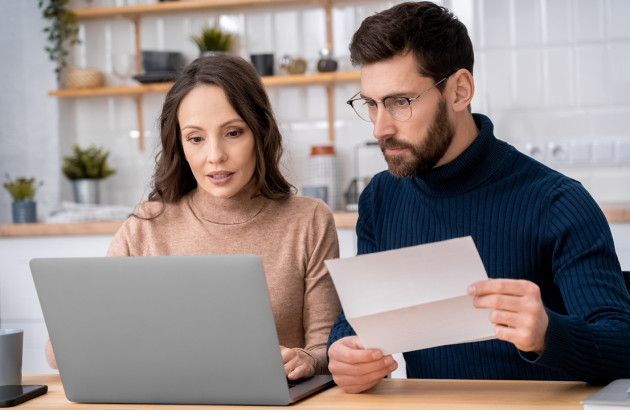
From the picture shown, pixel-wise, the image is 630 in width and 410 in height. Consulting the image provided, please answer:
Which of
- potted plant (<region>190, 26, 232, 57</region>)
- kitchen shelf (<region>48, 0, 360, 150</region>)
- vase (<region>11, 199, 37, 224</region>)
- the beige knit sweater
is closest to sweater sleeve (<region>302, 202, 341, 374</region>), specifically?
the beige knit sweater

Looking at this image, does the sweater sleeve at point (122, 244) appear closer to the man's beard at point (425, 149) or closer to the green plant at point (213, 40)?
the man's beard at point (425, 149)

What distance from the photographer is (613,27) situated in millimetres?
3283

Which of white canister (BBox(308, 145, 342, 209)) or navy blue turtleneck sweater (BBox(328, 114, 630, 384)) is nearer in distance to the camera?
navy blue turtleneck sweater (BBox(328, 114, 630, 384))

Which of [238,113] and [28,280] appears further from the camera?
[28,280]

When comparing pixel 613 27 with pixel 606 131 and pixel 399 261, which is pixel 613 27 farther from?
pixel 399 261

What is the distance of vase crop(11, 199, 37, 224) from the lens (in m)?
3.53

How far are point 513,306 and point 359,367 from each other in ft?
0.80

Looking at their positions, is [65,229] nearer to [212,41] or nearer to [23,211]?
[23,211]

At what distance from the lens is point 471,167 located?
1512mm

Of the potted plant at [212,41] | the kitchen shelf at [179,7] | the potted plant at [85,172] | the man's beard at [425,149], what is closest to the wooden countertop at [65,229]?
the potted plant at [85,172]

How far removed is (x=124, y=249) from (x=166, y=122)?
0.94ft

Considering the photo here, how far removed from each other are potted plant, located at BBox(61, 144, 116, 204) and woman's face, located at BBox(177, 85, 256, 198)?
218 centimetres

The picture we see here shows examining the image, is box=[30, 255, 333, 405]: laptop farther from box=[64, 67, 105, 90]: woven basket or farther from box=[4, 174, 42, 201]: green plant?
box=[64, 67, 105, 90]: woven basket

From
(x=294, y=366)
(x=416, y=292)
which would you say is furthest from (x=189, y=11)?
(x=416, y=292)
